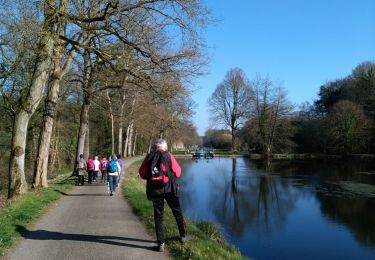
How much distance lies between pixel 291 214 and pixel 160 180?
15907 millimetres

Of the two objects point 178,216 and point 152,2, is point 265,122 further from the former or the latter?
point 178,216

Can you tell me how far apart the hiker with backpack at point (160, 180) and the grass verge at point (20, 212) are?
2549 millimetres

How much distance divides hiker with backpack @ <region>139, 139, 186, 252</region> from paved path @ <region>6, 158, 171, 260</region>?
1.80 feet

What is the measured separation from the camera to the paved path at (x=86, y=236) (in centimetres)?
695

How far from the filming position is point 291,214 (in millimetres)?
21562

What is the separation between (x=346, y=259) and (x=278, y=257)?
2.19 metres

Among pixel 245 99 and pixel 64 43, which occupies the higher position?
pixel 245 99

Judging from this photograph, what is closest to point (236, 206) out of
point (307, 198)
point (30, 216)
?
point (307, 198)

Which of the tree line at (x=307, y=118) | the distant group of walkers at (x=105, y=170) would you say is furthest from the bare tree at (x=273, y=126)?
the distant group of walkers at (x=105, y=170)

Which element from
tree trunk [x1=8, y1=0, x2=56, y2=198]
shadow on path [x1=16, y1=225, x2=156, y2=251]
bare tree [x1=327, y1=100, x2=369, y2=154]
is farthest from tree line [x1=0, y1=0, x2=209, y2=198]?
bare tree [x1=327, y1=100, x2=369, y2=154]

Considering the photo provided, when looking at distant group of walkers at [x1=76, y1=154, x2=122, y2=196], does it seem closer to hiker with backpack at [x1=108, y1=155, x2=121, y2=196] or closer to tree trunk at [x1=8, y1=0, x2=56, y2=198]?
hiker with backpack at [x1=108, y1=155, x2=121, y2=196]

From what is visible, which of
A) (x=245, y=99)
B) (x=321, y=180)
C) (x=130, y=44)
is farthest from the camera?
(x=245, y=99)

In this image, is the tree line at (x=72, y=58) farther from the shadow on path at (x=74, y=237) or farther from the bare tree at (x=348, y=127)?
the bare tree at (x=348, y=127)

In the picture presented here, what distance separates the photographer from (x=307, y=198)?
2594cm
